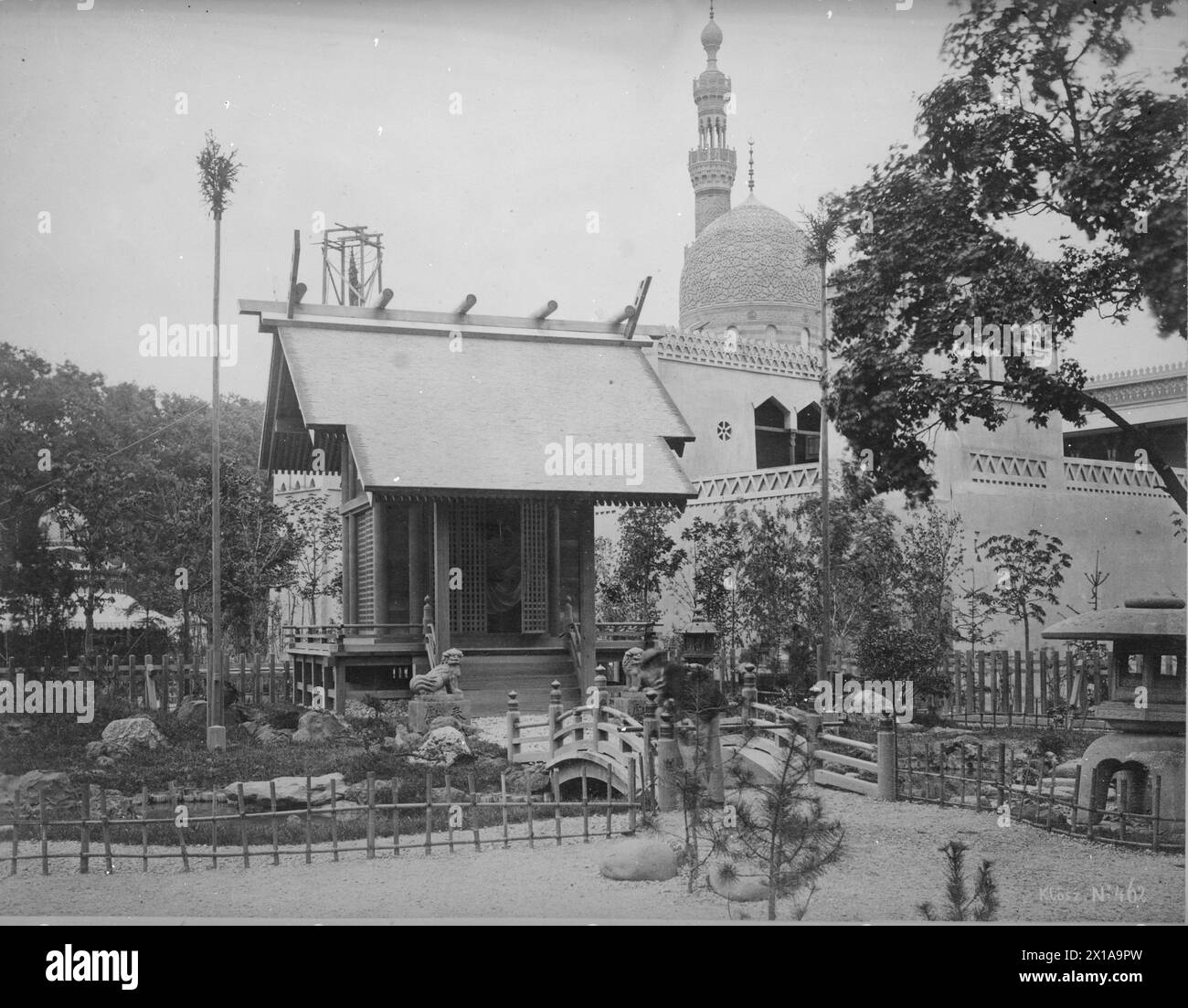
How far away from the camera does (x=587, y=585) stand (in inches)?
359

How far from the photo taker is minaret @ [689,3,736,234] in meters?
7.66

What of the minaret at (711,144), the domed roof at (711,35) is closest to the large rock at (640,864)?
the minaret at (711,144)

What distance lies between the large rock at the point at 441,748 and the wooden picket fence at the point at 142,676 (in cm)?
100

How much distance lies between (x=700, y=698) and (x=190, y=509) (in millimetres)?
3544

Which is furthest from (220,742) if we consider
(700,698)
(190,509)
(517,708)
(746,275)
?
(746,275)

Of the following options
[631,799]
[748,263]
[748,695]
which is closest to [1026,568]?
[748,695]

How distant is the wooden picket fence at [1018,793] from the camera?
22.3 feet

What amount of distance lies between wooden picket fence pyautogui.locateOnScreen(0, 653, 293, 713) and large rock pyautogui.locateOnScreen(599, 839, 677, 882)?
2.65 metres

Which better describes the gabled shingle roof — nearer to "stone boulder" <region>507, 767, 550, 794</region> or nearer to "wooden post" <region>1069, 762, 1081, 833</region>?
"stone boulder" <region>507, 767, 550, 794</region>

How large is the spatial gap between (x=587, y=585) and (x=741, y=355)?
208cm

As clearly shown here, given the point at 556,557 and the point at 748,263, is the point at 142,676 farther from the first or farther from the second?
the point at 748,263
